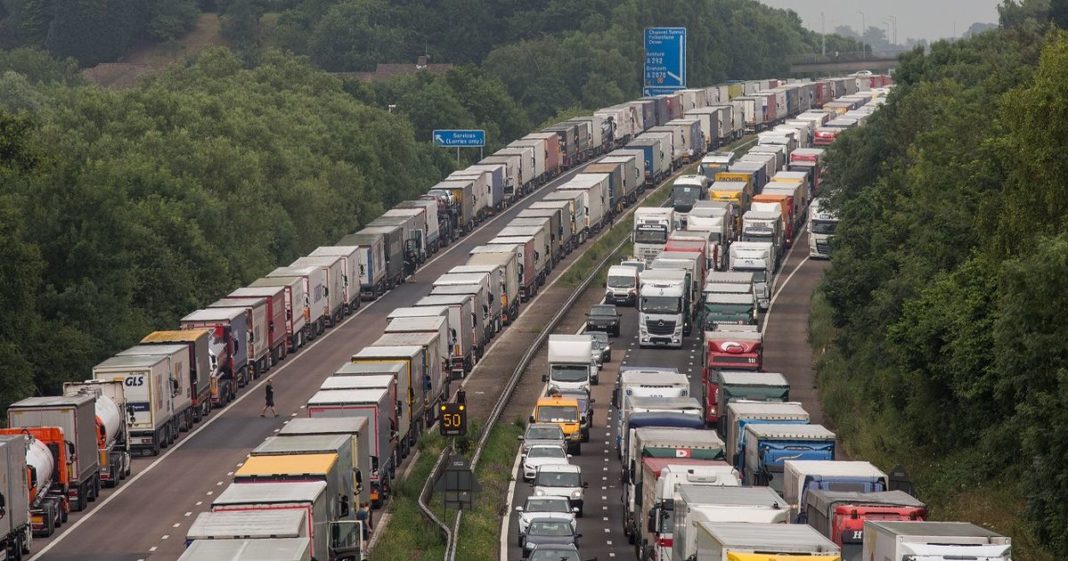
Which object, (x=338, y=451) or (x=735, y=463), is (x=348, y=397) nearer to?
(x=338, y=451)

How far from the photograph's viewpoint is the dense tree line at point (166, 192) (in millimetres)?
82500

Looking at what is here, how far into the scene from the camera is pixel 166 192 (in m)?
106

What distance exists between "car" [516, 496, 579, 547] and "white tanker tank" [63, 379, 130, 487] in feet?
48.5

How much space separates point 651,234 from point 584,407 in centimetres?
3836

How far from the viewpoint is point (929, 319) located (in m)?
63.5

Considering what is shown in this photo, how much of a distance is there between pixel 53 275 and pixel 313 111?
68.8 metres

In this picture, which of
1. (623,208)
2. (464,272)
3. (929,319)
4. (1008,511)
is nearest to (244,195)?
(464,272)

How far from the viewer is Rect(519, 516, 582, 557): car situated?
53156 millimetres

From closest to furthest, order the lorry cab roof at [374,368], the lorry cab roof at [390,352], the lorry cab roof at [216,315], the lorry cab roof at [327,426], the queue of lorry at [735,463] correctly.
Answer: the queue of lorry at [735,463], the lorry cab roof at [327,426], the lorry cab roof at [374,368], the lorry cab roof at [390,352], the lorry cab roof at [216,315]

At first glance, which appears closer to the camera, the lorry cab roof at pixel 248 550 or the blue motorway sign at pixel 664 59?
the lorry cab roof at pixel 248 550

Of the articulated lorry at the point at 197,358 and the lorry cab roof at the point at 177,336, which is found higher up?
the lorry cab roof at the point at 177,336

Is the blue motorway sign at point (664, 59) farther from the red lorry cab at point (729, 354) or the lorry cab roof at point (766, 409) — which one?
the lorry cab roof at point (766, 409)

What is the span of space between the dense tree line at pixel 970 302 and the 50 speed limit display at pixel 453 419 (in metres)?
14.2

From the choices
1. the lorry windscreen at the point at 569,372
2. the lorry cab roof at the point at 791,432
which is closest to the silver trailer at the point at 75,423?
the lorry cab roof at the point at 791,432
